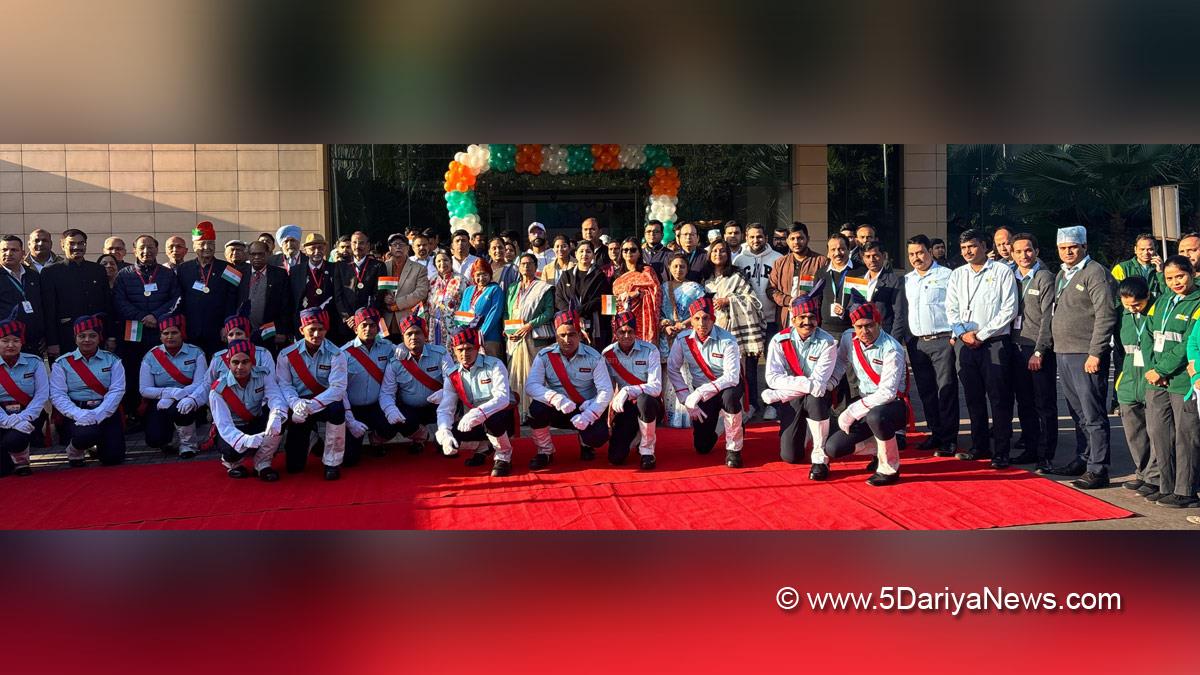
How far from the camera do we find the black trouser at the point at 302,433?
5.72 meters

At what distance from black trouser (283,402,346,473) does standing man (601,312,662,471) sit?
162 centimetres

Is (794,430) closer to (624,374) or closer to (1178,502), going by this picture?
(624,374)

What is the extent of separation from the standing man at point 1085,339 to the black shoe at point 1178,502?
15.3 inches

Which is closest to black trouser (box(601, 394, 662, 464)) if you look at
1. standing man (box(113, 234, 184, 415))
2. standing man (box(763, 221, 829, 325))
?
standing man (box(763, 221, 829, 325))

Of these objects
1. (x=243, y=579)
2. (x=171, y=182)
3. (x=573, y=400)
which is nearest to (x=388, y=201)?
(x=171, y=182)

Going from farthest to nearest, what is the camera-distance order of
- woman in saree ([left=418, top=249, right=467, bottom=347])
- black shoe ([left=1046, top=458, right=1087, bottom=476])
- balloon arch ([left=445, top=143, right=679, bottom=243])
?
balloon arch ([left=445, top=143, right=679, bottom=243]) → woman in saree ([left=418, top=249, right=467, bottom=347]) → black shoe ([left=1046, top=458, right=1087, bottom=476])

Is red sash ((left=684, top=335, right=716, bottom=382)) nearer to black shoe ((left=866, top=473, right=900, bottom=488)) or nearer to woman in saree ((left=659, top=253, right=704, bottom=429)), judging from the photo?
woman in saree ((left=659, top=253, right=704, bottom=429))

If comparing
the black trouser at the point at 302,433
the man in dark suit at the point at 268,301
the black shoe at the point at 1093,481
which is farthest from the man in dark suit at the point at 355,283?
the black shoe at the point at 1093,481

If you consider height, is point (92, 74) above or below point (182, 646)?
above

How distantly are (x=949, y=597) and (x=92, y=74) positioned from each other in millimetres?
3042

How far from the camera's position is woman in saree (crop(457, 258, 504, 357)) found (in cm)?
668

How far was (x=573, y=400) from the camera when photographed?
6.01 metres

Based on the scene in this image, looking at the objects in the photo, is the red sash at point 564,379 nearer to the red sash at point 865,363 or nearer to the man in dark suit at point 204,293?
the red sash at point 865,363

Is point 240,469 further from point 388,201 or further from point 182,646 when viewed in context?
point 388,201
